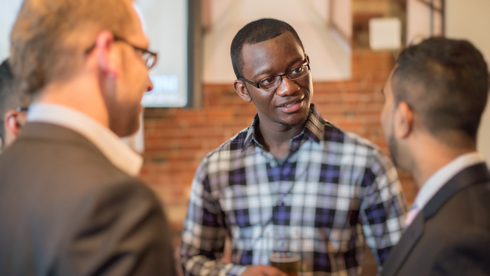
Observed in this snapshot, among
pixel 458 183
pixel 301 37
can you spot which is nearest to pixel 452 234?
pixel 458 183

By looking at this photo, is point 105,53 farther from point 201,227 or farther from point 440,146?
point 201,227

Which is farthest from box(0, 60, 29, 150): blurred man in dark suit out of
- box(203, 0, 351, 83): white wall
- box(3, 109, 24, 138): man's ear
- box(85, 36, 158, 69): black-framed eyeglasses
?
box(203, 0, 351, 83): white wall

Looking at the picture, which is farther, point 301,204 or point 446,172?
point 301,204

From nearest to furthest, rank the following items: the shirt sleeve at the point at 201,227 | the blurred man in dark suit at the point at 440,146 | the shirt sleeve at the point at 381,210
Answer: the blurred man in dark suit at the point at 440,146
the shirt sleeve at the point at 381,210
the shirt sleeve at the point at 201,227

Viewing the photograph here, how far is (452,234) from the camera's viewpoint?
2.54ft

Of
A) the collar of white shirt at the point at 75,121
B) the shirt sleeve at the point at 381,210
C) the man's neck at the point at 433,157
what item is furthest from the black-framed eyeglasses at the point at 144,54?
the shirt sleeve at the point at 381,210

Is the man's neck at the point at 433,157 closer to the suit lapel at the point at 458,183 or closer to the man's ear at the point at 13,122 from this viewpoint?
the suit lapel at the point at 458,183

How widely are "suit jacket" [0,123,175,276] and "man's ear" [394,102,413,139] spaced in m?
0.55

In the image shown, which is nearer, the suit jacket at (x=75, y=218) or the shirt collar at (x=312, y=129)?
the suit jacket at (x=75, y=218)

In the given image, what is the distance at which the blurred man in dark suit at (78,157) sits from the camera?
604mm

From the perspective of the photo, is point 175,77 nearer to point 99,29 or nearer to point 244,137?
point 244,137

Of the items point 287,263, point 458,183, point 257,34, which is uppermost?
point 257,34

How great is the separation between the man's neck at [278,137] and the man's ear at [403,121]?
452 millimetres

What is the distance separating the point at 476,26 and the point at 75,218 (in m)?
2.95
